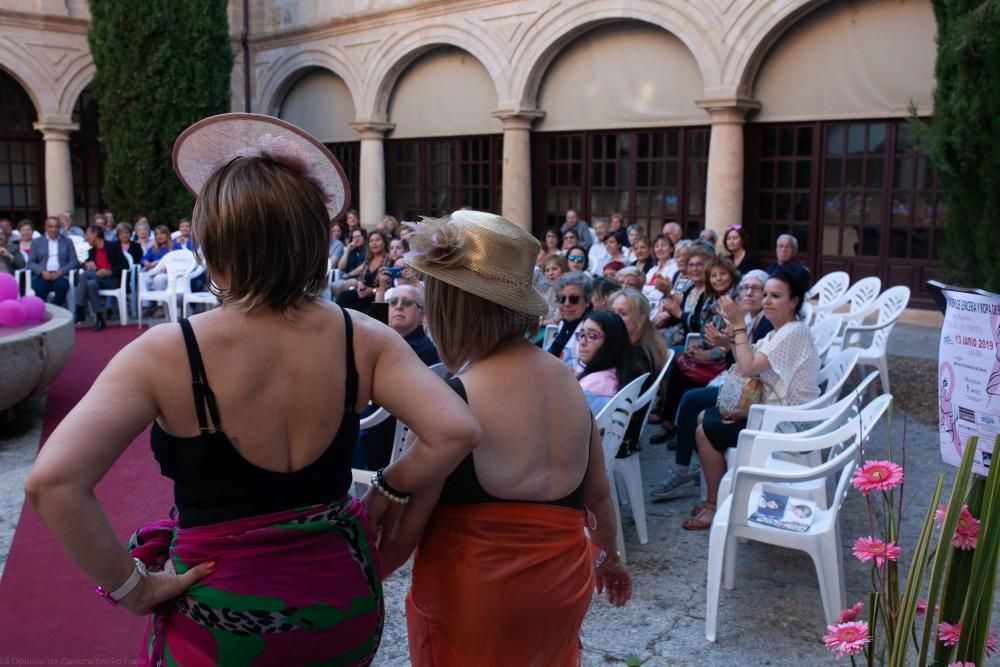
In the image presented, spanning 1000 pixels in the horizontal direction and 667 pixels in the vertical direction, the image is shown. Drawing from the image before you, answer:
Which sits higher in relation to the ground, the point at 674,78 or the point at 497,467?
the point at 674,78

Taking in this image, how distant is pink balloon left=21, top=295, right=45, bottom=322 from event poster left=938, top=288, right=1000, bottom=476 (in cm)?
601

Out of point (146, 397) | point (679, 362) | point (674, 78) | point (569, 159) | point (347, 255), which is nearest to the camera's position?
point (146, 397)

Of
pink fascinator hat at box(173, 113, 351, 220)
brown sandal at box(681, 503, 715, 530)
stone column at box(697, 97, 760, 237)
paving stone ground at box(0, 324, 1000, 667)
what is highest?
stone column at box(697, 97, 760, 237)

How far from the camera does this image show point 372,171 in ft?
53.4

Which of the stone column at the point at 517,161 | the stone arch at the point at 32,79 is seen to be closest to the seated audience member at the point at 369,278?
the stone column at the point at 517,161

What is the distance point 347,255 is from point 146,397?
873 cm

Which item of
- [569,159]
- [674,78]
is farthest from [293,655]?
[569,159]

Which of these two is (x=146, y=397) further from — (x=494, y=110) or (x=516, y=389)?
(x=494, y=110)

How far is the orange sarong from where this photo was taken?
174 cm

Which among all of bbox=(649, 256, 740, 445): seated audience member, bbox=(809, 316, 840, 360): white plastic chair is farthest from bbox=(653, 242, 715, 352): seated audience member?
bbox=(809, 316, 840, 360): white plastic chair

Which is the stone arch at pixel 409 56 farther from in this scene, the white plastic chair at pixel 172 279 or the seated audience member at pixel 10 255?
the seated audience member at pixel 10 255

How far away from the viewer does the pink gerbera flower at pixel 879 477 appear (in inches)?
71.9

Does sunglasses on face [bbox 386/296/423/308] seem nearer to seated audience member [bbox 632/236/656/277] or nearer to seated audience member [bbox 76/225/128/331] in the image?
seated audience member [bbox 632/236/656/277]

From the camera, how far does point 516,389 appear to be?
178cm
